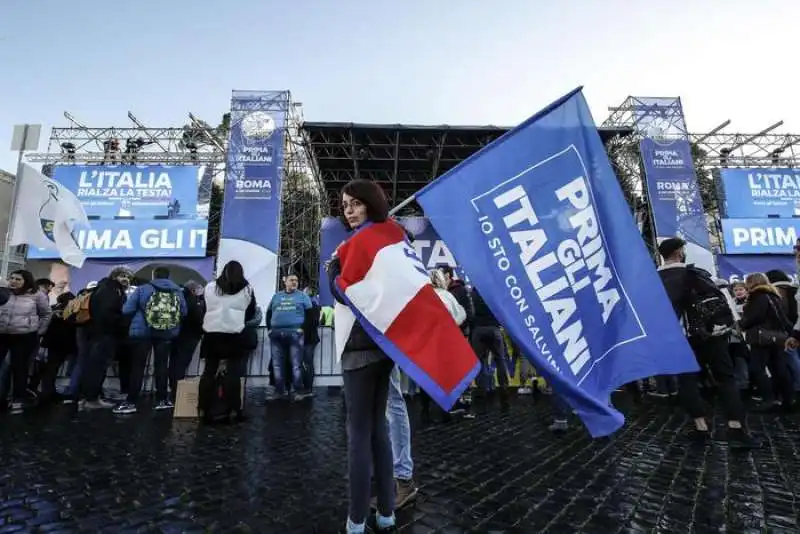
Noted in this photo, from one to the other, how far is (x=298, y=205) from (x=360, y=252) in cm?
1797

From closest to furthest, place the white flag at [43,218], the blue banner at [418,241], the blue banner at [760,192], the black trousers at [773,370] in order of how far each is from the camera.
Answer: the black trousers at [773,370] < the white flag at [43,218] < the blue banner at [418,241] < the blue banner at [760,192]

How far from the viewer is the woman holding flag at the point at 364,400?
203 centimetres

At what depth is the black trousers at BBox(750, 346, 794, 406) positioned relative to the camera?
557 cm

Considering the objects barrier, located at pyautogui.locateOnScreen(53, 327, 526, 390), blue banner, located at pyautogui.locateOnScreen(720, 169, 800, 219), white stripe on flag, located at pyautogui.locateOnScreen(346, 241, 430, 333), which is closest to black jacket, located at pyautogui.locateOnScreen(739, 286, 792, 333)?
barrier, located at pyautogui.locateOnScreen(53, 327, 526, 390)

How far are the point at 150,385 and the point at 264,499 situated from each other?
20.2ft

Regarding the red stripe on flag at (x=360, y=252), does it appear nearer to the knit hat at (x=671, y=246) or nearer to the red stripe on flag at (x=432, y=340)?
the red stripe on flag at (x=432, y=340)

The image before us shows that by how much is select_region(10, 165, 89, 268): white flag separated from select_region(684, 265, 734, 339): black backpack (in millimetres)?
6808

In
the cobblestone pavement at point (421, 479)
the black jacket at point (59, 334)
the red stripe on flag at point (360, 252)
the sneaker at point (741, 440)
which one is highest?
the red stripe on flag at point (360, 252)

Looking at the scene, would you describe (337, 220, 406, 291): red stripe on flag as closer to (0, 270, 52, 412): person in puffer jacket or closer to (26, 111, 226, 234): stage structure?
(0, 270, 52, 412): person in puffer jacket

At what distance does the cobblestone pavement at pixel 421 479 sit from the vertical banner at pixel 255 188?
918 cm

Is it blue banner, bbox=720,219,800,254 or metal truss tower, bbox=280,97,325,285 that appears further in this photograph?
blue banner, bbox=720,219,800,254

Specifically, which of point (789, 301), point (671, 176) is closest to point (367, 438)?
point (789, 301)

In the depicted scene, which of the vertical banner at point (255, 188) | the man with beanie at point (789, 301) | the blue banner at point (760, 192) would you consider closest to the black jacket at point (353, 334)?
the man with beanie at point (789, 301)

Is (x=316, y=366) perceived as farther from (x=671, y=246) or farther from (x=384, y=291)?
(x=384, y=291)
